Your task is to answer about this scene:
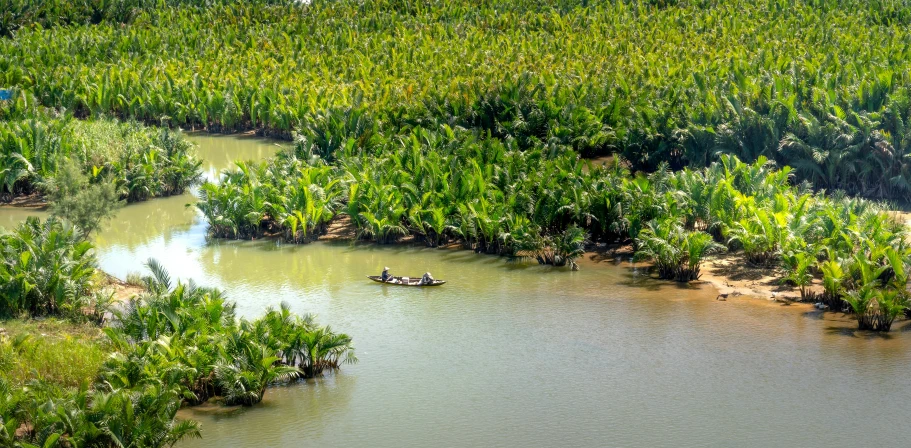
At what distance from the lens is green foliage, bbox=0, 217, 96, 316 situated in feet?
48.6

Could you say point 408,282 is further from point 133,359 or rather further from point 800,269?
point 133,359

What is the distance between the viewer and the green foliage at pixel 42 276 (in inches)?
583

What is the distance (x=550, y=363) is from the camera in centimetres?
1430

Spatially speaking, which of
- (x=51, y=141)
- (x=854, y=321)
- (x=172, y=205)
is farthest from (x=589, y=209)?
(x=51, y=141)

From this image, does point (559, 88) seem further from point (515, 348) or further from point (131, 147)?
point (515, 348)

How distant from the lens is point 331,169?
22547mm

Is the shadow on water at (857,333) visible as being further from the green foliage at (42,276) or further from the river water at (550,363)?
the green foliage at (42,276)

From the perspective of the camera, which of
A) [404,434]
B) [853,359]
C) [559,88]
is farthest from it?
[559,88]

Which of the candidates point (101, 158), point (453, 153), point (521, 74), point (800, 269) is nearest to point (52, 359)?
point (800, 269)

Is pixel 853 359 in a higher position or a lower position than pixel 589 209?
lower

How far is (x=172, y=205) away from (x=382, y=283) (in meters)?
8.01

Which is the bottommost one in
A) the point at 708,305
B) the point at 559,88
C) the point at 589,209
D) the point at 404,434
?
the point at 404,434

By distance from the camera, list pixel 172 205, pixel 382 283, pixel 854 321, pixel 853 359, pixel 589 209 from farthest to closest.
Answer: pixel 172 205, pixel 589 209, pixel 382 283, pixel 854 321, pixel 853 359

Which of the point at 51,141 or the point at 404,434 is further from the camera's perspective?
the point at 51,141
